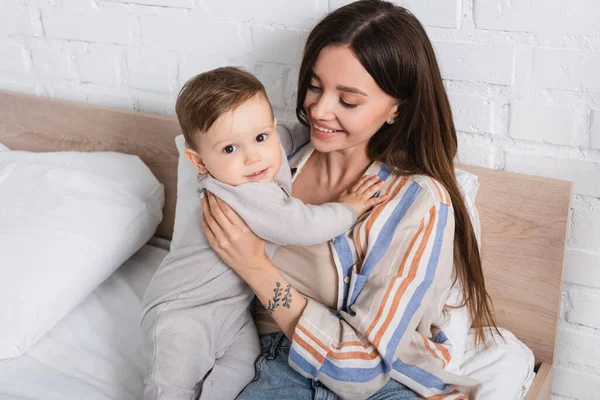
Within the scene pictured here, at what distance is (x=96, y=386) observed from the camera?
138cm

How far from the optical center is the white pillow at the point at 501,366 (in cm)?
130

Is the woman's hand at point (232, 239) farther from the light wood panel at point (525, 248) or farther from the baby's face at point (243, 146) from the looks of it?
the light wood panel at point (525, 248)

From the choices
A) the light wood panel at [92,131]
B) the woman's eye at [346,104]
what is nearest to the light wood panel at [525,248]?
the woman's eye at [346,104]

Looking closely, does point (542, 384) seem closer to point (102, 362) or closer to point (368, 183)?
point (368, 183)

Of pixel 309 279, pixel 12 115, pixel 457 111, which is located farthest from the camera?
pixel 12 115

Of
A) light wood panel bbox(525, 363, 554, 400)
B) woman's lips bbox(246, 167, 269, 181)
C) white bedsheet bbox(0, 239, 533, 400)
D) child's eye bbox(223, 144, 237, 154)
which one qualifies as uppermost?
child's eye bbox(223, 144, 237, 154)

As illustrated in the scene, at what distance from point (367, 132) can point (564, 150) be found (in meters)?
0.39

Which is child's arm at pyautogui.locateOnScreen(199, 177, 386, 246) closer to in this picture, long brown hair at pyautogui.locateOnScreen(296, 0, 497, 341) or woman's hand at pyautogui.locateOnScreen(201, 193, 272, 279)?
Result: woman's hand at pyautogui.locateOnScreen(201, 193, 272, 279)

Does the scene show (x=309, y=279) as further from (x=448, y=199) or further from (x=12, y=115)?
(x=12, y=115)

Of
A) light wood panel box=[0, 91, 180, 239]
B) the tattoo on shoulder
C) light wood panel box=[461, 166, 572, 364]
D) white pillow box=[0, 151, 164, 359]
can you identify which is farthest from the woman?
light wood panel box=[0, 91, 180, 239]

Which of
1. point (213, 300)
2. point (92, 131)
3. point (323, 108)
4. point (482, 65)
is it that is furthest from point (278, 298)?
point (92, 131)

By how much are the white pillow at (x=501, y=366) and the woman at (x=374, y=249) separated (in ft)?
0.26

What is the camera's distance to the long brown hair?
47.8 inches

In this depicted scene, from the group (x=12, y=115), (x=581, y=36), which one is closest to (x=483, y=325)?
(x=581, y=36)
